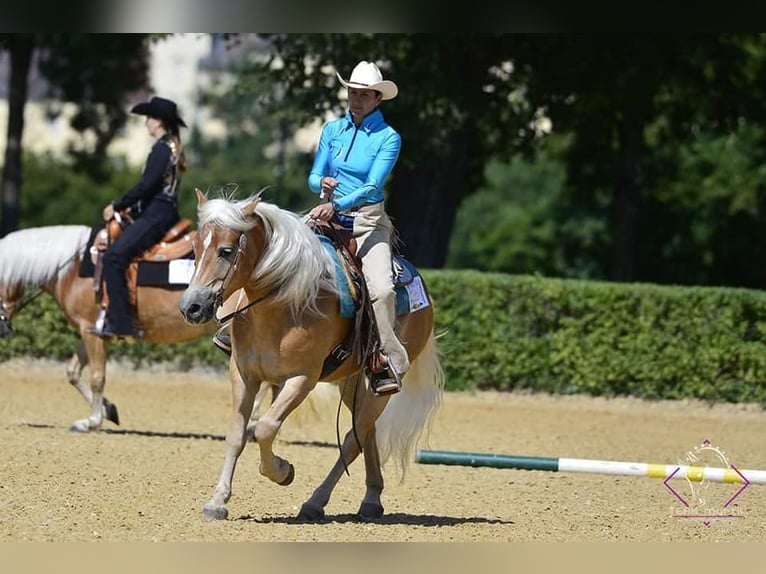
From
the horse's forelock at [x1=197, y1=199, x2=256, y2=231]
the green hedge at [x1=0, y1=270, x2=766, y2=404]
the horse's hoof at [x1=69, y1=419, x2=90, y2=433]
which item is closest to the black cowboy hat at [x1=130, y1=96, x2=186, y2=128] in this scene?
the horse's hoof at [x1=69, y1=419, x2=90, y2=433]

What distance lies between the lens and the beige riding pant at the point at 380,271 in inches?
343

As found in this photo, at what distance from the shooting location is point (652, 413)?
54.7 feet

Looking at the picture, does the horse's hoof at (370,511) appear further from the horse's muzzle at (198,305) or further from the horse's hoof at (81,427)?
the horse's hoof at (81,427)

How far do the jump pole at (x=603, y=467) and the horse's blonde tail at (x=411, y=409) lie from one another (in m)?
0.80

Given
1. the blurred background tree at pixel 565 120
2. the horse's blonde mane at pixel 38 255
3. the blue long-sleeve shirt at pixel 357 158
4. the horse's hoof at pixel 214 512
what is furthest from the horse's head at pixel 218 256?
the blurred background tree at pixel 565 120

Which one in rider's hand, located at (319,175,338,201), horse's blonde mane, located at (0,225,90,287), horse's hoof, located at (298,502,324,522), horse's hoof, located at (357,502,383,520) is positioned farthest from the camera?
horse's blonde mane, located at (0,225,90,287)

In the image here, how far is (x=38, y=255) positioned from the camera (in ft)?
42.9

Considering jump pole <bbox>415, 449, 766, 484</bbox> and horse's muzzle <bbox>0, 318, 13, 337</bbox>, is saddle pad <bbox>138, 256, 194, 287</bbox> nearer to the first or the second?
horse's muzzle <bbox>0, 318, 13, 337</bbox>

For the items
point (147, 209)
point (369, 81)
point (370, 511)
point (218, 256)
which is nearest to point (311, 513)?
point (370, 511)

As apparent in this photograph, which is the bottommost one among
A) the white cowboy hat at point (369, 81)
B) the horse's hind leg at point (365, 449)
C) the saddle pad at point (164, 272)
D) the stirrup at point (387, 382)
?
the horse's hind leg at point (365, 449)

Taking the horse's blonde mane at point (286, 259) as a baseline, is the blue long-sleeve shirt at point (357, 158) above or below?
above

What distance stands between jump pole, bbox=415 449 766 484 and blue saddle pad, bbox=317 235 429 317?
1.49 m

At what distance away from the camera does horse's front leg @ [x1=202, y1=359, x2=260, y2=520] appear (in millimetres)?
8234

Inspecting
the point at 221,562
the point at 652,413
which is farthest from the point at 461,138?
the point at 221,562
